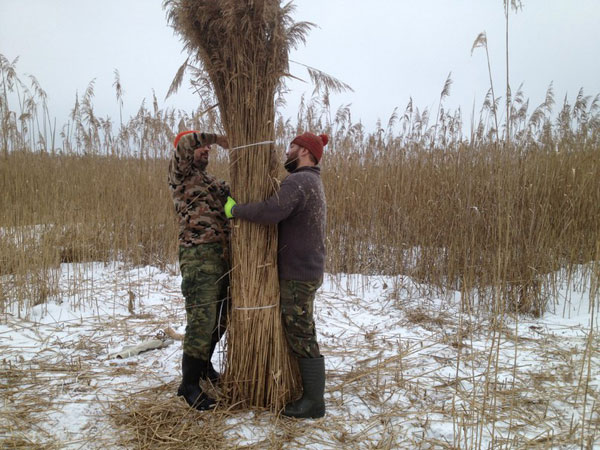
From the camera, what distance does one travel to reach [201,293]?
78.6 inches

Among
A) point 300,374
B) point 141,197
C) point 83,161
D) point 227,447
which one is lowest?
point 227,447

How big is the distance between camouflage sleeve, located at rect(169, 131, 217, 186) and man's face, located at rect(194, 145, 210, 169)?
0.04 metres

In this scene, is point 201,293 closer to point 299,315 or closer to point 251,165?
point 299,315

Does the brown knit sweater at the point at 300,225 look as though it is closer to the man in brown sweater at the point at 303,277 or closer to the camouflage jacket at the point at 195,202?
the man in brown sweater at the point at 303,277

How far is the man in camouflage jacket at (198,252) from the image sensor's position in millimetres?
1982

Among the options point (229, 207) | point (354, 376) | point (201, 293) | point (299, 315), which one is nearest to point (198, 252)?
point (201, 293)

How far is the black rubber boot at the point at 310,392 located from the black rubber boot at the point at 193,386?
0.47 meters

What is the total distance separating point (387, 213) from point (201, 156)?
2989mm

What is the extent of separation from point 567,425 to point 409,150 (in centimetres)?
373

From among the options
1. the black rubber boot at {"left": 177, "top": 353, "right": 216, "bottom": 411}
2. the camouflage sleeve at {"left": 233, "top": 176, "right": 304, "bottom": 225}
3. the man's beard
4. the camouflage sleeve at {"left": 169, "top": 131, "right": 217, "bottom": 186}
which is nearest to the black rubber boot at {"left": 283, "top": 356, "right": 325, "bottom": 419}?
the black rubber boot at {"left": 177, "top": 353, "right": 216, "bottom": 411}

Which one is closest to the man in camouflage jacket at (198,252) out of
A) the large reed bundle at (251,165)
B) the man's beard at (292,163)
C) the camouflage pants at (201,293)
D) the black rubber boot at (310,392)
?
the camouflage pants at (201,293)

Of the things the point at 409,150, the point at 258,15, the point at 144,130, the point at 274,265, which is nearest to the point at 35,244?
the point at 144,130

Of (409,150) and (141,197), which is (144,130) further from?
(409,150)

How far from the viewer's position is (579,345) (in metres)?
2.81
